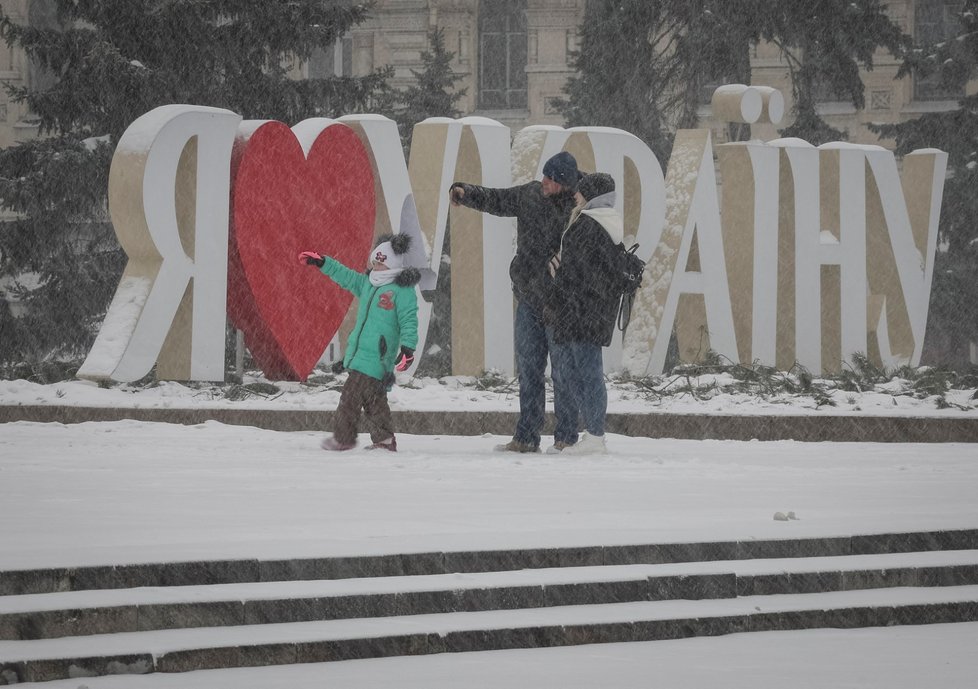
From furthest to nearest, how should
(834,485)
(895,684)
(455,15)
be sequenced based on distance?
(455,15) < (834,485) < (895,684)

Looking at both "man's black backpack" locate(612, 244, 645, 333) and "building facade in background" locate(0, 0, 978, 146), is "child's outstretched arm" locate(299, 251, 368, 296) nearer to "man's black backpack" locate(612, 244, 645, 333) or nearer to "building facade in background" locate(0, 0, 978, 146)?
"man's black backpack" locate(612, 244, 645, 333)

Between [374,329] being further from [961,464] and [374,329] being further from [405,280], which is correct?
[961,464]

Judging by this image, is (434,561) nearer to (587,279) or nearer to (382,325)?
(587,279)

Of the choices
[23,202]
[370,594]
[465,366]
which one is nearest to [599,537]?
[370,594]

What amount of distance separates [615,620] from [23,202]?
1397 cm

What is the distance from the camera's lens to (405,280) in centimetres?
879

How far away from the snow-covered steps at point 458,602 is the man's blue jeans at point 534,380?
128 inches

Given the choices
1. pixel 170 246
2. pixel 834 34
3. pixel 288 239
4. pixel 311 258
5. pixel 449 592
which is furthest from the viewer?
pixel 834 34

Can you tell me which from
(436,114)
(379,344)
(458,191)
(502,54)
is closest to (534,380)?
(379,344)

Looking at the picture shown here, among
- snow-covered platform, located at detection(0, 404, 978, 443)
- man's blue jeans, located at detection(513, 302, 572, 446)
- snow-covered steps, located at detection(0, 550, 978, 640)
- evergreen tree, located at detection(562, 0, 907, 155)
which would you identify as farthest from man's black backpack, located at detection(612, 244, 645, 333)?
evergreen tree, located at detection(562, 0, 907, 155)

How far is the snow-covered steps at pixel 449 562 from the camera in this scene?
4.56 m

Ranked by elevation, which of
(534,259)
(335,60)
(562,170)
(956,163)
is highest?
(335,60)

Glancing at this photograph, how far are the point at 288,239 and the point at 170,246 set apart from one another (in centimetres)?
97

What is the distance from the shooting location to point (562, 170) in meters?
8.60
